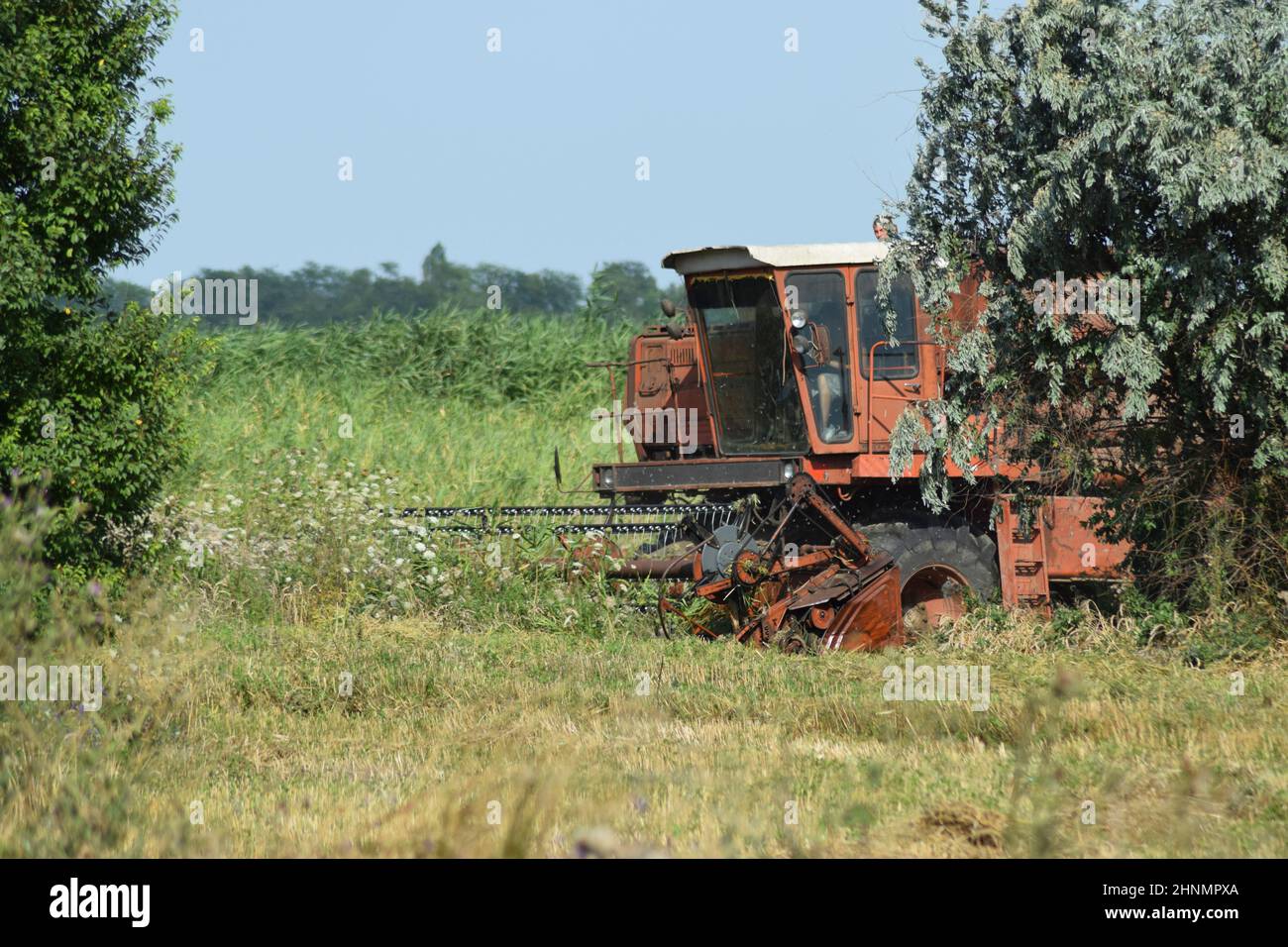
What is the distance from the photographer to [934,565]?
10.3 m

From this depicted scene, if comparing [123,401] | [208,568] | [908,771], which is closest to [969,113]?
[908,771]

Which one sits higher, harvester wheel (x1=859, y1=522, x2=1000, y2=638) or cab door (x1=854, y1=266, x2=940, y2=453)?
cab door (x1=854, y1=266, x2=940, y2=453)

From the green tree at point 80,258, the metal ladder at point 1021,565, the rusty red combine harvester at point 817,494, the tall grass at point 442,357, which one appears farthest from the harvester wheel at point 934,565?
the tall grass at point 442,357

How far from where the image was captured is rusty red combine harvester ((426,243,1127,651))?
31.8 ft

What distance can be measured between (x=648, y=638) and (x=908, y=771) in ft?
13.5

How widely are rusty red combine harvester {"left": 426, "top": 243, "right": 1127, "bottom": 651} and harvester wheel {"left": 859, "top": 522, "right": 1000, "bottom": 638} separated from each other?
0.05ft

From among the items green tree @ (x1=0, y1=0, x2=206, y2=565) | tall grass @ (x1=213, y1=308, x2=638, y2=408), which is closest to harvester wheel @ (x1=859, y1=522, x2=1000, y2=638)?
green tree @ (x1=0, y1=0, x2=206, y2=565)

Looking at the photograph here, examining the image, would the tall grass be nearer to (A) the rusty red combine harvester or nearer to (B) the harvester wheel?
(A) the rusty red combine harvester

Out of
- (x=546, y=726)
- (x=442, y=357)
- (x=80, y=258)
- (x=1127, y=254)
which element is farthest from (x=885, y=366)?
(x=442, y=357)

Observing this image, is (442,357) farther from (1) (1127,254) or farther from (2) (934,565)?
(1) (1127,254)

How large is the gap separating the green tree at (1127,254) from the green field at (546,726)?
3.17ft

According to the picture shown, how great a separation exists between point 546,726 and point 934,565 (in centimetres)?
427

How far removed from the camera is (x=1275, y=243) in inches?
312

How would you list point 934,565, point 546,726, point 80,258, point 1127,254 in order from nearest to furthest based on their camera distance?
point 546,726 < point 1127,254 < point 80,258 < point 934,565
